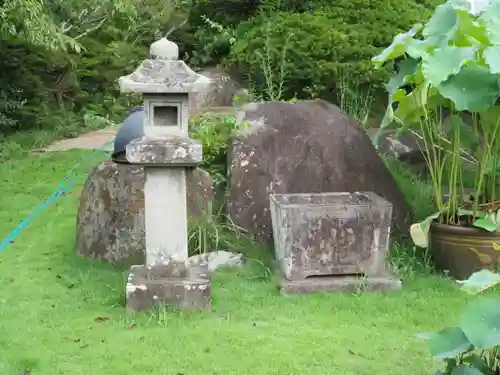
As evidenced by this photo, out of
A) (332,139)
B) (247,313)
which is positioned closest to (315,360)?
(247,313)

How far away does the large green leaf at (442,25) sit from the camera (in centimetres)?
430

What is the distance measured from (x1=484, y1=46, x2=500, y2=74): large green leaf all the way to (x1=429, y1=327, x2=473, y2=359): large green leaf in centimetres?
163

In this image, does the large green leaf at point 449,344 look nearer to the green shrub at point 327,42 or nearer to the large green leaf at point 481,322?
the large green leaf at point 481,322

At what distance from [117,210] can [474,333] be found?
3082mm

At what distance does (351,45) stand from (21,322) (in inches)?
159

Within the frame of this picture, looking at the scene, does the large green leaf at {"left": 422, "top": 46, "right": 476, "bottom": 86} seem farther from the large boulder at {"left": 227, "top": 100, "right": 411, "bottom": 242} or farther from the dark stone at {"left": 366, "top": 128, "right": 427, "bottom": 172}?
the dark stone at {"left": 366, "top": 128, "right": 427, "bottom": 172}

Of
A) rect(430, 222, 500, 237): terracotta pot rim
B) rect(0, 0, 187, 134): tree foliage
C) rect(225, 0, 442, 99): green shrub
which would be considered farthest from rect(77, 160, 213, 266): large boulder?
rect(0, 0, 187, 134): tree foliage

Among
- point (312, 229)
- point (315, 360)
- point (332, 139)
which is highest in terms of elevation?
point (332, 139)

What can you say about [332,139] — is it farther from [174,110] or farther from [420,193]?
[174,110]

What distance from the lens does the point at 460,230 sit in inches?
182

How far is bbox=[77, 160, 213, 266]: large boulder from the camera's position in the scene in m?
4.90

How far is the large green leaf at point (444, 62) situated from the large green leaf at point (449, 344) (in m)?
1.83

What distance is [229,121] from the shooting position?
18.2 feet

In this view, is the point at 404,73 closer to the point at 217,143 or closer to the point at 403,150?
the point at 217,143
